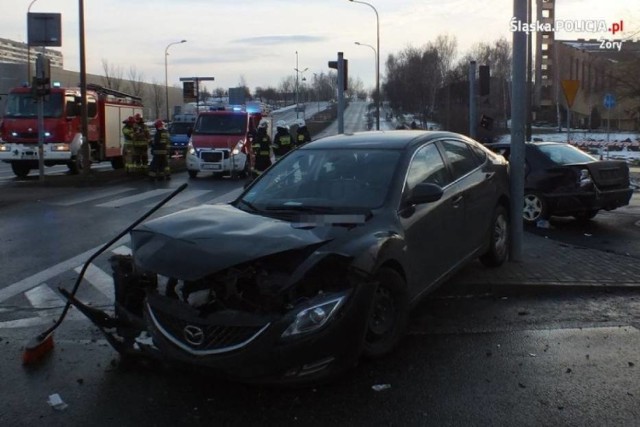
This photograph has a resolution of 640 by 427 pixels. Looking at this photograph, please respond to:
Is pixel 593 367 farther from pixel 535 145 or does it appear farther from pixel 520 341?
pixel 535 145

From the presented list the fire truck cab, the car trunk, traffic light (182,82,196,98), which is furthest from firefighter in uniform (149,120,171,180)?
traffic light (182,82,196,98)

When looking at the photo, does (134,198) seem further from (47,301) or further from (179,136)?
(179,136)

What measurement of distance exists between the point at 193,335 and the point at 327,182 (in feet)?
6.70

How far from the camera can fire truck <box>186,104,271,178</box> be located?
20391 millimetres

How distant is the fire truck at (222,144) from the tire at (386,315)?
53.2 feet

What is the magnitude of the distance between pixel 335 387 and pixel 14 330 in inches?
118

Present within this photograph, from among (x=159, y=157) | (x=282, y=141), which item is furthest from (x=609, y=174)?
(x=159, y=157)

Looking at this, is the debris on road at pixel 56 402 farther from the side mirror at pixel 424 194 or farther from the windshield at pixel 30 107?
the windshield at pixel 30 107

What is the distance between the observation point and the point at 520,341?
5.08 meters

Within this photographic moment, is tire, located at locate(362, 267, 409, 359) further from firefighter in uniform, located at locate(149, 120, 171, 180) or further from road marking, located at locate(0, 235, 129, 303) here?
firefighter in uniform, located at locate(149, 120, 171, 180)

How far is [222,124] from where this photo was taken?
846 inches

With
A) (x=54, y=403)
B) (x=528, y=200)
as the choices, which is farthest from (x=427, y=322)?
(x=528, y=200)

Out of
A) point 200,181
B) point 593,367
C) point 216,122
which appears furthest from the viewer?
point 216,122

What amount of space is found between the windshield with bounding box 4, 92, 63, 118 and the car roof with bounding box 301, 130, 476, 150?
16107 mm
